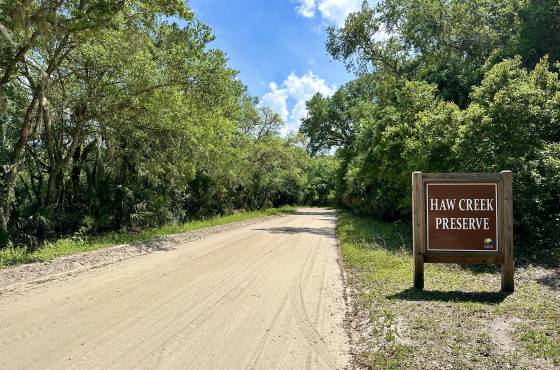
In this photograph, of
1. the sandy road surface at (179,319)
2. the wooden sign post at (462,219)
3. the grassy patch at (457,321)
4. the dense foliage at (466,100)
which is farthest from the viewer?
the dense foliage at (466,100)

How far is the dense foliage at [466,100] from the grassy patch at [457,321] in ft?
8.07

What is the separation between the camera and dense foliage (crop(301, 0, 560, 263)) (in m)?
10.6

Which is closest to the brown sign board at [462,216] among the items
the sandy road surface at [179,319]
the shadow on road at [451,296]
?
the shadow on road at [451,296]

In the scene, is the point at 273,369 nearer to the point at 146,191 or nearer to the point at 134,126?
the point at 134,126

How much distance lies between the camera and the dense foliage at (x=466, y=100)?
1057 centimetres

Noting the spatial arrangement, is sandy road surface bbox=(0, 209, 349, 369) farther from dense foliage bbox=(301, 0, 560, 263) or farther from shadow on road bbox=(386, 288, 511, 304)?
dense foliage bbox=(301, 0, 560, 263)

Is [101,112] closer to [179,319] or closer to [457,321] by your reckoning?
[179,319]

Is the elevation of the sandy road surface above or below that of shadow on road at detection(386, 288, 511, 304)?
below

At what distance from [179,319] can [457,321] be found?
3722mm

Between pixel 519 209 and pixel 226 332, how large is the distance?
8341 mm

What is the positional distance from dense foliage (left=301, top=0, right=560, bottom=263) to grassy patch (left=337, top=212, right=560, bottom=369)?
96.9 inches

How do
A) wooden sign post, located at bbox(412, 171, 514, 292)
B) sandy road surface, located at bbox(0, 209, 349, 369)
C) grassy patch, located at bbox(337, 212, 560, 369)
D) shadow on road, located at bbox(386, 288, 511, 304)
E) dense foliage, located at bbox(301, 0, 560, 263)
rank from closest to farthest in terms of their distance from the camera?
grassy patch, located at bbox(337, 212, 560, 369) → sandy road surface, located at bbox(0, 209, 349, 369) → shadow on road, located at bbox(386, 288, 511, 304) → wooden sign post, located at bbox(412, 171, 514, 292) → dense foliage, located at bbox(301, 0, 560, 263)

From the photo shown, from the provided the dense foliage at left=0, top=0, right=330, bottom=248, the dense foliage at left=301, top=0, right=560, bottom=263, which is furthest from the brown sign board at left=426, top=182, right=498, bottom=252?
the dense foliage at left=0, top=0, right=330, bottom=248

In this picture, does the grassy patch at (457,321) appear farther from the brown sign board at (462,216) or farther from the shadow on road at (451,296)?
the brown sign board at (462,216)
